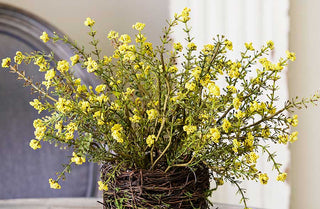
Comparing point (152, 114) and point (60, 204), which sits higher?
point (152, 114)

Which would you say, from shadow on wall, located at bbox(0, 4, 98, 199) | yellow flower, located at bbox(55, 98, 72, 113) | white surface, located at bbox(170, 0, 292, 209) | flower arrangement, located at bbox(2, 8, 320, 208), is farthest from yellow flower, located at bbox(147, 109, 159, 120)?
white surface, located at bbox(170, 0, 292, 209)

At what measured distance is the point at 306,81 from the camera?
127cm

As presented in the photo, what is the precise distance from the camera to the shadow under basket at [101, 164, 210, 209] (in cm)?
57

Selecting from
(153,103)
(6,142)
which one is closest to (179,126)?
(153,103)

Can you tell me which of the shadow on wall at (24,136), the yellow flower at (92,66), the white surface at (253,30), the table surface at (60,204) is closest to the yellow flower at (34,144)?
the yellow flower at (92,66)

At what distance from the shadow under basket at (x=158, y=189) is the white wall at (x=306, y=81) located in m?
0.77

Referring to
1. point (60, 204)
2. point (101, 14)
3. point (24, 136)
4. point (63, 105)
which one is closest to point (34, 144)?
point (63, 105)

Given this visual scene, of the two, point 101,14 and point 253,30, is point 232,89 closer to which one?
point 253,30

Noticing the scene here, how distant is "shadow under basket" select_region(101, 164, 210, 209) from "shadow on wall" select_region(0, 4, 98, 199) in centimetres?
66

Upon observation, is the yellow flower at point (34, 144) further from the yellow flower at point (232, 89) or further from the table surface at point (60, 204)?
the table surface at point (60, 204)

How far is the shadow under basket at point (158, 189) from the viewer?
1.88ft

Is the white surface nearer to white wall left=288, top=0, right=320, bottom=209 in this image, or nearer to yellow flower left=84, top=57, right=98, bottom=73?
white wall left=288, top=0, right=320, bottom=209

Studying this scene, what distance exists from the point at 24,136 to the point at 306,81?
91 cm

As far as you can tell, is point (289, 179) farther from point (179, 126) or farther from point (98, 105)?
point (98, 105)
